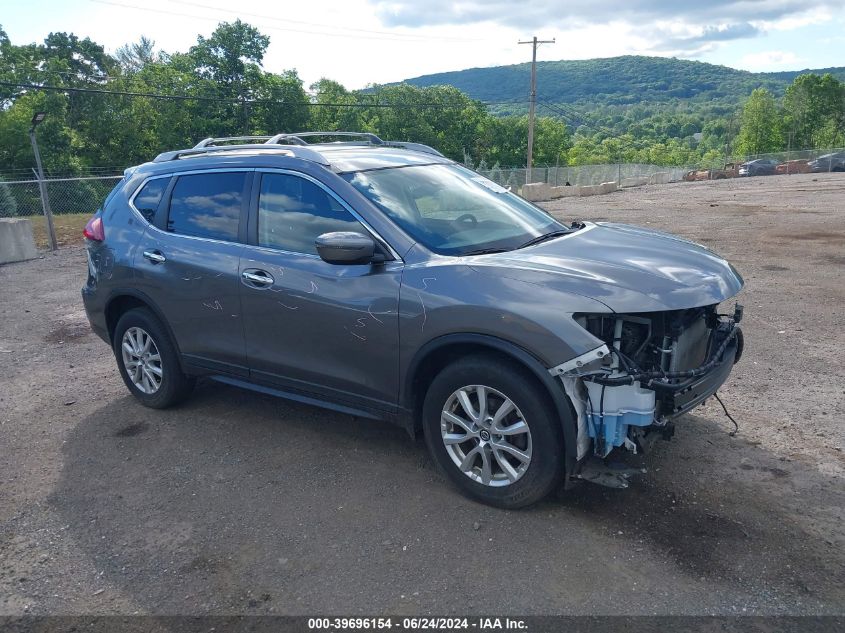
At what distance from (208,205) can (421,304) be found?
198 centimetres

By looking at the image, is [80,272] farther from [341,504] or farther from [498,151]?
[498,151]

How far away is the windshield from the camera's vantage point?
13.6ft

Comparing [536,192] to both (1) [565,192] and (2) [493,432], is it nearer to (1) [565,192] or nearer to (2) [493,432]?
(1) [565,192]

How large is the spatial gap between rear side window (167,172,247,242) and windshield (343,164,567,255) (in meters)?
0.89

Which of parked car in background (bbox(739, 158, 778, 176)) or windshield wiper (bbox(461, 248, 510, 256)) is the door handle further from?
parked car in background (bbox(739, 158, 778, 176))

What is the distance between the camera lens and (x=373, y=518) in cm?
379

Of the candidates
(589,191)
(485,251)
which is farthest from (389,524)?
(589,191)

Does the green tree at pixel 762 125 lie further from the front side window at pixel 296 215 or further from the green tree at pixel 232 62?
the front side window at pixel 296 215

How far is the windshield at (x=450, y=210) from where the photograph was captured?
4.15m

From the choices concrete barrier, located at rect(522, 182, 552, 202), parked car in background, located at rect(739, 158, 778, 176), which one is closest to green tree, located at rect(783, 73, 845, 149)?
parked car in background, located at rect(739, 158, 778, 176)

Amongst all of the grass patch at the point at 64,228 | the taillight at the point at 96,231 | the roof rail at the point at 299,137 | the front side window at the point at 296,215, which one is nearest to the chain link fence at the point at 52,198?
the grass patch at the point at 64,228

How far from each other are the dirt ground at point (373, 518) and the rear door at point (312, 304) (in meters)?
0.58

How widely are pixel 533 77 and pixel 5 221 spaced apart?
34.1 m

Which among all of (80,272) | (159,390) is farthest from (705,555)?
(80,272)
